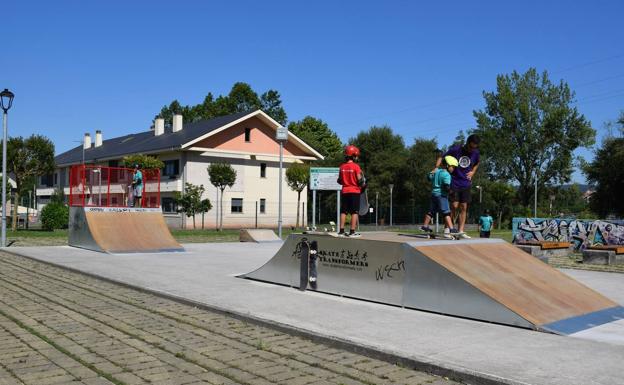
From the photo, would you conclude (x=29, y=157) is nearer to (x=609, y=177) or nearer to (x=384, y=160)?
(x=384, y=160)

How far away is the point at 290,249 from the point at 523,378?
573 centimetres

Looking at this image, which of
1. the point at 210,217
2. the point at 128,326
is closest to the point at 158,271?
the point at 128,326

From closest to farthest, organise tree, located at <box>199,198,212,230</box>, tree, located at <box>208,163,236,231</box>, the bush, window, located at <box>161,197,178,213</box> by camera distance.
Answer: the bush < tree, located at <box>208,163,236,231</box> < tree, located at <box>199,198,212,230</box> < window, located at <box>161,197,178,213</box>

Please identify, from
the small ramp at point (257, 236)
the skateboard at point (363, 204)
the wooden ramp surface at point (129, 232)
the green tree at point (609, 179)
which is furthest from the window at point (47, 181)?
the skateboard at point (363, 204)

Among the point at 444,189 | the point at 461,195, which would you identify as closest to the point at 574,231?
the point at 461,195

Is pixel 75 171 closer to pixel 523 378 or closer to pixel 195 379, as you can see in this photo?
pixel 195 379

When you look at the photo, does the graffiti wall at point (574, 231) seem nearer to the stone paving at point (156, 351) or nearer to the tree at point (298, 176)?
the tree at point (298, 176)

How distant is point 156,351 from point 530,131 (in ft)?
208

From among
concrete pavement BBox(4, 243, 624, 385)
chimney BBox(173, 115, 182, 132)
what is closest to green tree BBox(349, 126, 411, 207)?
chimney BBox(173, 115, 182, 132)

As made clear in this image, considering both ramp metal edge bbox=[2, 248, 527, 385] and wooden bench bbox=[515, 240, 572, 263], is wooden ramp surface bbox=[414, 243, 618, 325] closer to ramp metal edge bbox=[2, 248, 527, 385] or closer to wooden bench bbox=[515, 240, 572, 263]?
ramp metal edge bbox=[2, 248, 527, 385]

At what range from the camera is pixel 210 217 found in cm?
4062

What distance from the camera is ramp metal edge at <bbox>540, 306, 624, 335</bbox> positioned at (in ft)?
20.2

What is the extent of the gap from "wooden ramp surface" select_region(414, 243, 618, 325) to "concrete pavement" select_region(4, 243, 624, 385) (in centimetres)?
50

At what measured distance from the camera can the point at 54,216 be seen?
27.2 meters
